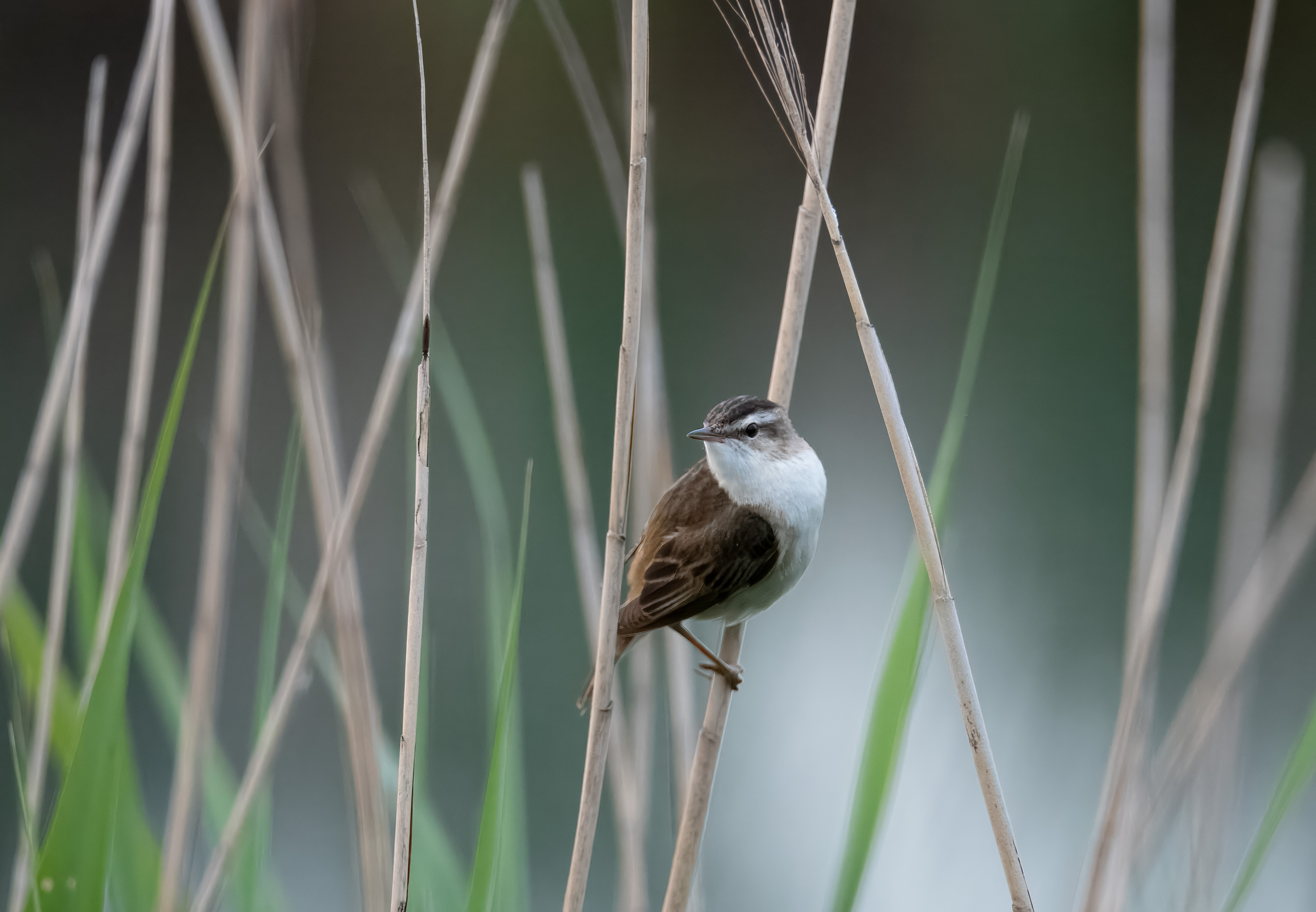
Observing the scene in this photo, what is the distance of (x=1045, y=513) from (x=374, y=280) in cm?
471

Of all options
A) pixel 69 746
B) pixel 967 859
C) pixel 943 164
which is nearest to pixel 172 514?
pixel 69 746

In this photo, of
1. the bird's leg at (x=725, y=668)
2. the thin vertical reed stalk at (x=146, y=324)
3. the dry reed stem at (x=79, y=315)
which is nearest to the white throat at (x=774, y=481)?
the bird's leg at (x=725, y=668)

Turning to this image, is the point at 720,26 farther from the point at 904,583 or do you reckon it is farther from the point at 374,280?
the point at 904,583

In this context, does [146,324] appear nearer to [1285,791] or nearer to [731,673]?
[731,673]

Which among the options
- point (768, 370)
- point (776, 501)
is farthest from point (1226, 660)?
point (768, 370)

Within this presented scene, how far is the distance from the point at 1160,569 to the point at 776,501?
652 mm

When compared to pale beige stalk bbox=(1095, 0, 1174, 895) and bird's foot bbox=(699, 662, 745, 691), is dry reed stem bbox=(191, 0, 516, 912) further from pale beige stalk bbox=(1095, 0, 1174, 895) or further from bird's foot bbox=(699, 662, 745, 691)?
pale beige stalk bbox=(1095, 0, 1174, 895)

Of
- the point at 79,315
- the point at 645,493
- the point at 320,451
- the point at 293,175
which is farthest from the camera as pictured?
the point at 645,493

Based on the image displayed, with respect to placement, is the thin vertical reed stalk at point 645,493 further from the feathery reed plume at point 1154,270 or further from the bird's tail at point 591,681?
the feathery reed plume at point 1154,270

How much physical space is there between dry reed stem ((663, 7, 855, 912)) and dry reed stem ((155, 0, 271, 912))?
2.76 feet

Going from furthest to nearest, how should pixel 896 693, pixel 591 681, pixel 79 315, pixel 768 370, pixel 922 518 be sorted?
pixel 768 370 → pixel 79 315 → pixel 591 681 → pixel 896 693 → pixel 922 518

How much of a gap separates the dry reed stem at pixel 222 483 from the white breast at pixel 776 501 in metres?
0.87

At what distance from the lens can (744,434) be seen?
63.1 inches

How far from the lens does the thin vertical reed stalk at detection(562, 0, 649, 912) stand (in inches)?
46.0
